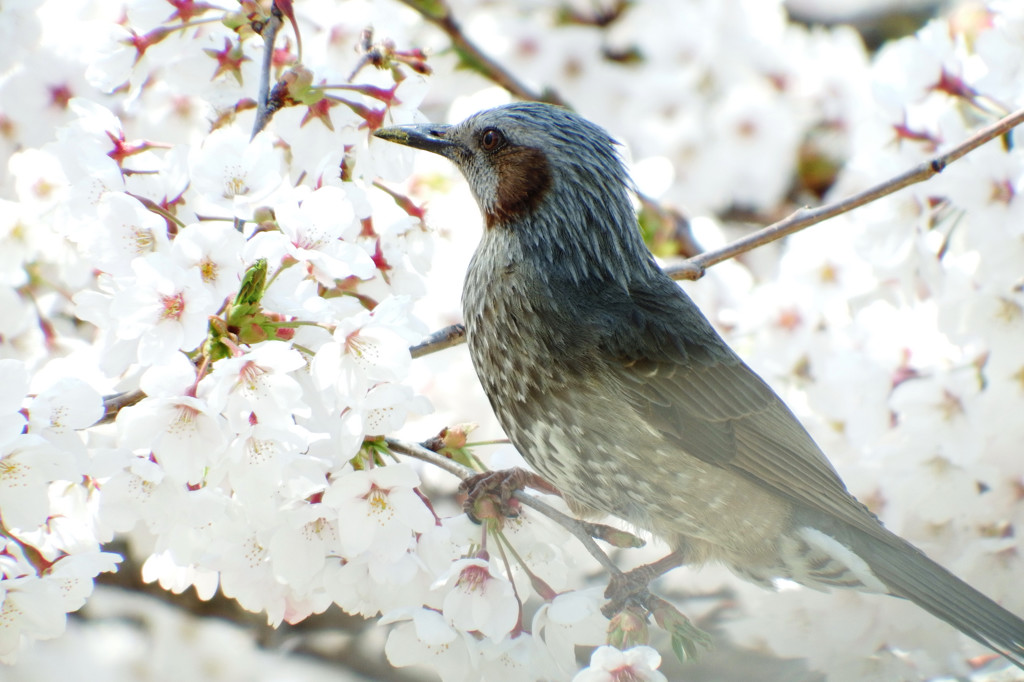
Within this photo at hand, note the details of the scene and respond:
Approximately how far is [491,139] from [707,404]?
75 centimetres

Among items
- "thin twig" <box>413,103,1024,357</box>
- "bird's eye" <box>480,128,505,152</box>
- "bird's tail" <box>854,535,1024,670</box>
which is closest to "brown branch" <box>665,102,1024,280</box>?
"thin twig" <box>413,103,1024,357</box>

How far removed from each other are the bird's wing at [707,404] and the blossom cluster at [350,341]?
0.35m

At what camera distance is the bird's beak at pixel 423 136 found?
173 centimetres

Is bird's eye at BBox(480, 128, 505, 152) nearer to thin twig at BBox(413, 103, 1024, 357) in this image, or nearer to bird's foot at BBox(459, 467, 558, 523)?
thin twig at BBox(413, 103, 1024, 357)

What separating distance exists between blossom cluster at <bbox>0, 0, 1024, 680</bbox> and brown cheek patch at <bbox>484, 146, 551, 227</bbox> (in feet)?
0.95

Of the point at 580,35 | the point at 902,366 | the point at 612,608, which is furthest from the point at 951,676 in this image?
the point at 580,35

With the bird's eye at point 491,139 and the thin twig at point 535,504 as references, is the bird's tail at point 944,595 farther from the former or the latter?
the bird's eye at point 491,139

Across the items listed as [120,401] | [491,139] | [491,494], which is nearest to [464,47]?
[491,139]

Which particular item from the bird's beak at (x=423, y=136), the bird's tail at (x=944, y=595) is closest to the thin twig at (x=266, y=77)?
the bird's beak at (x=423, y=136)

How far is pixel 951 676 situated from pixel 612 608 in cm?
105

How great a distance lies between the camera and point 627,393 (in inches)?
76.2

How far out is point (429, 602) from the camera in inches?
64.1

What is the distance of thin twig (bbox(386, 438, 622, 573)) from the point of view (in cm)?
165

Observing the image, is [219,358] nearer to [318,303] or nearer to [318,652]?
[318,303]
